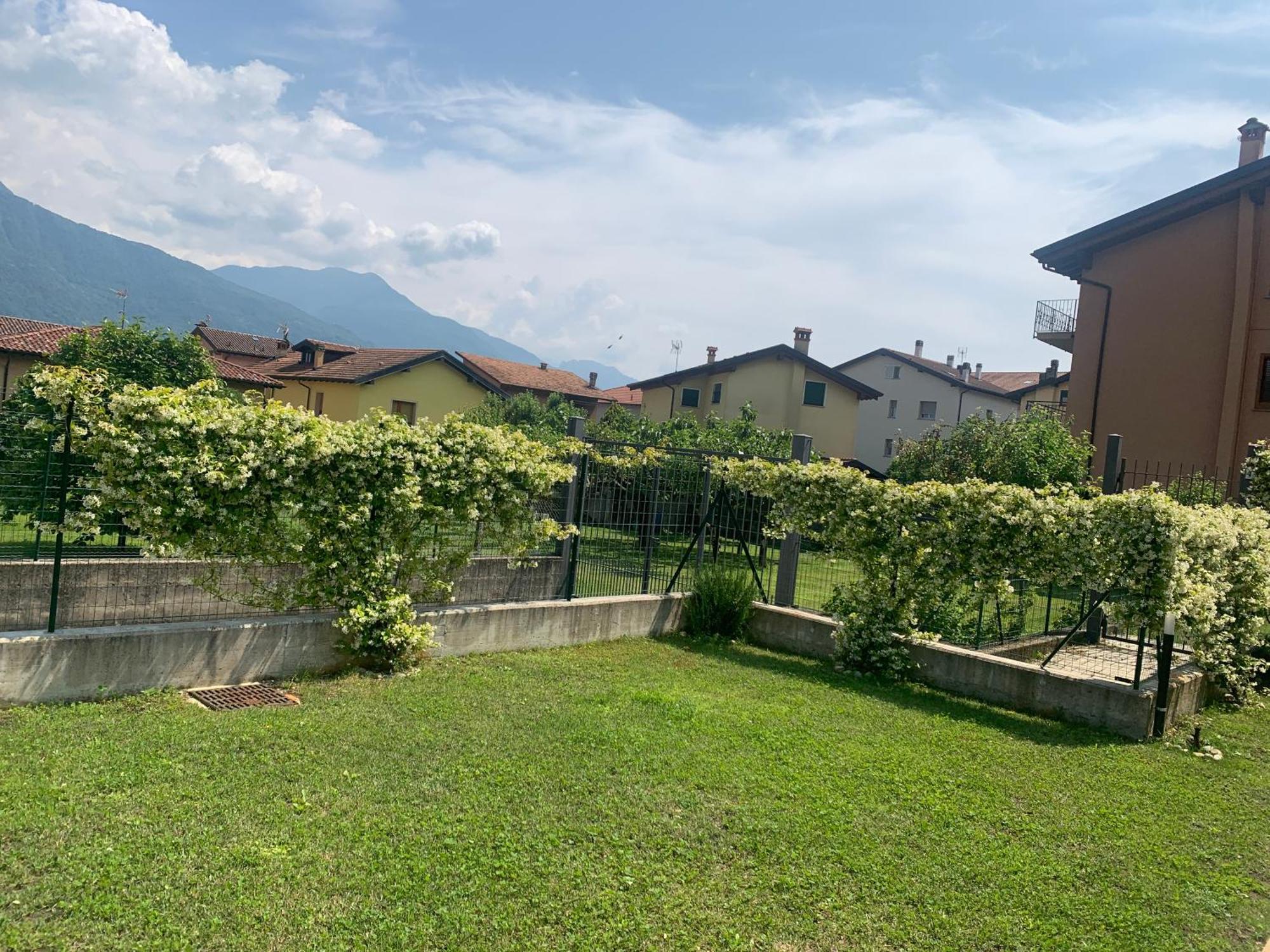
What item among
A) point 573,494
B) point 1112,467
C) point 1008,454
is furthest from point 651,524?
point 1008,454

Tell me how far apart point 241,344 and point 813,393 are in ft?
132

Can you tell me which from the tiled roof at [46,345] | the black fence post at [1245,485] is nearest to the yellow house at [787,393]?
the tiled roof at [46,345]

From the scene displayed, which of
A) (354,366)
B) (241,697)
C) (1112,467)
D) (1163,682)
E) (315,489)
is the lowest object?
(241,697)

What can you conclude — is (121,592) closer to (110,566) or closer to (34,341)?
(110,566)

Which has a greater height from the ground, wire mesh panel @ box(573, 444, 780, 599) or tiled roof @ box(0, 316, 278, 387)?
tiled roof @ box(0, 316, 278, 387)

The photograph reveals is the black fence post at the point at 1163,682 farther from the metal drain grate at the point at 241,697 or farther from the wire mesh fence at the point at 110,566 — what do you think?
the metal drain grate at the point at 241,697

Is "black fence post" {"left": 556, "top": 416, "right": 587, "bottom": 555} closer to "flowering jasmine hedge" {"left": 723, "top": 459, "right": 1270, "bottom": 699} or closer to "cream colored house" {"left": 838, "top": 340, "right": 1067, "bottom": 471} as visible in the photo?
"flowering jasmine hedge" {"left": 723, "top": 459, "right": 1270, "bottom": 699}

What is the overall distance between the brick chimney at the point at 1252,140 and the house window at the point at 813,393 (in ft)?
55.8

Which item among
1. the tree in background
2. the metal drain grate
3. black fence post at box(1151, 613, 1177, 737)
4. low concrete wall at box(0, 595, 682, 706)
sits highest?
the tree in background

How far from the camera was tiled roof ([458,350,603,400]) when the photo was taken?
4534 cm

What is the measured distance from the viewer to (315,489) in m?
6.57

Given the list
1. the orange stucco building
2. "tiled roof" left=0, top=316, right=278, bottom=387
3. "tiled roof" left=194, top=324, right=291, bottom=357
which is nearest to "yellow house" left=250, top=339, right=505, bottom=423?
"tiled roof" left=0, top=316, right=278, bottom=387

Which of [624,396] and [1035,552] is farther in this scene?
[624,396]

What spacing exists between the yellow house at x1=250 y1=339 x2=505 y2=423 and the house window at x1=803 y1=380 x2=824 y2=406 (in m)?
13.4
